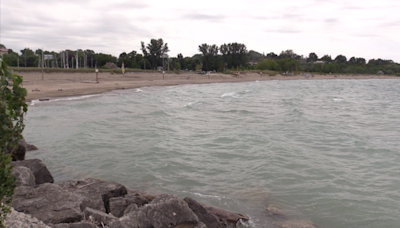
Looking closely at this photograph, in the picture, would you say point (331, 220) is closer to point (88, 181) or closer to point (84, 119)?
point (88, 181)

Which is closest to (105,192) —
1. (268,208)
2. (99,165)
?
(268,208)

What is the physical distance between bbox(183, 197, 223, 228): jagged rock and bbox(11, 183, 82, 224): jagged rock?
5.69ft

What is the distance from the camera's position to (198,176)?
28.6ft

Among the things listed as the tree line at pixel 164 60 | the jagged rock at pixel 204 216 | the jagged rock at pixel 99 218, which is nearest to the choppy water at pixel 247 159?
the jagged rock at pixel 204 216

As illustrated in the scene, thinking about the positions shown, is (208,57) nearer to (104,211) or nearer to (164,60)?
(164,60)

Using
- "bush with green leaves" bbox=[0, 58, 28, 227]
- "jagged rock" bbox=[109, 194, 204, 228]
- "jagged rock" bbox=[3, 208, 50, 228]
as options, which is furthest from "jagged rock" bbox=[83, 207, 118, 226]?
"bush with green leaves" bbox=[0, 58, 28, 227]

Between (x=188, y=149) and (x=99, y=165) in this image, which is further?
(x=188, y=149)

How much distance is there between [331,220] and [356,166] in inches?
164

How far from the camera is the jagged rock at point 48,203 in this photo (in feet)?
15.1

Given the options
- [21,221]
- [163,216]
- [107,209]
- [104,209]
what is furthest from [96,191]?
[21,221]

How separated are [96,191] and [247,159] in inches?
223

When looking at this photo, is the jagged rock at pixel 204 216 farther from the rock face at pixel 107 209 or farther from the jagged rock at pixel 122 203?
the jagged rock at pixel 122 203

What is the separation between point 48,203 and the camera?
4.94 meters

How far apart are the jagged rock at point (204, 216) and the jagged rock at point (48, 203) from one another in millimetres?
1735
